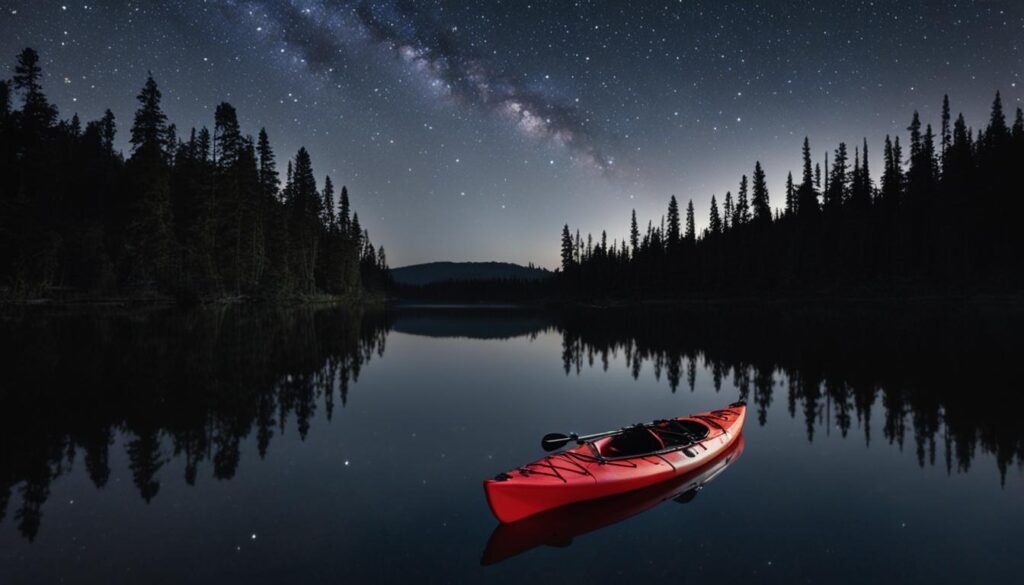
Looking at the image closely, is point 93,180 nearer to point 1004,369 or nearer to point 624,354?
point 624,354

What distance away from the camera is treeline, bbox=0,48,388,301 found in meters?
37.5

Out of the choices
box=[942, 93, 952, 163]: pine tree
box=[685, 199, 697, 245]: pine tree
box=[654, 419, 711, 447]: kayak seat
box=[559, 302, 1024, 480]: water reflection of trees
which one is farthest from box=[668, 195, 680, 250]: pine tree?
box=[654, 419, 711, 447]: kayak seat

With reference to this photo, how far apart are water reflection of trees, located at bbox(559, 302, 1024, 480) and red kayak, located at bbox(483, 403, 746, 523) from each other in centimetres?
397

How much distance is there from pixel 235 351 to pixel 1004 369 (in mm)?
30448

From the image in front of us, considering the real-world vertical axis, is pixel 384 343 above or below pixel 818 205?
below

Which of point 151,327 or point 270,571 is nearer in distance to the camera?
point 270,571

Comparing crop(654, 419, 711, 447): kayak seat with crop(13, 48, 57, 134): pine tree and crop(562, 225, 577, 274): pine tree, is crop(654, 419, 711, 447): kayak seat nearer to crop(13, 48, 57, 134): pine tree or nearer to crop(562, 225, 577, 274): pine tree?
crop(13, 48, 57, 134): pine tree

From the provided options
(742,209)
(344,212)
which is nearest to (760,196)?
(742,209)

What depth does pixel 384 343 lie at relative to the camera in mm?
29984

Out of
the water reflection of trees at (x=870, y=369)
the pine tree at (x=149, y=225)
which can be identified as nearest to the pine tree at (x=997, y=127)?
the water reflection of trees at (x=870, y=369)

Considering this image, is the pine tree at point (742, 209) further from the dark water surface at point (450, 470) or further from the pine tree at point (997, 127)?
the dark water surface at point (450, 470)

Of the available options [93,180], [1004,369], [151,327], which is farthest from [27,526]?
[93,180]

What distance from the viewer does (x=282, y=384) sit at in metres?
15.8

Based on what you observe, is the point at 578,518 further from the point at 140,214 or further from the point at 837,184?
the point at 837,184
